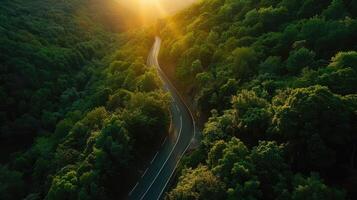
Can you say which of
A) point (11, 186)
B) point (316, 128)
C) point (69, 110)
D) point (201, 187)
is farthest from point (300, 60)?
point (69, 110)

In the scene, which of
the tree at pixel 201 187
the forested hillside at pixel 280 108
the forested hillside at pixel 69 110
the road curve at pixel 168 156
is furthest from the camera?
the forested hillside at pixel 69 110

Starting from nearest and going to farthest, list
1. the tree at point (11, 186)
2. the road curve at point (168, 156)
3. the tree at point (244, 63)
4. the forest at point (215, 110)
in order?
the forest at point (215, 110) < the road curve at point (168, 156) < the tree at point (244, 63) < the tree at point (11, 186)

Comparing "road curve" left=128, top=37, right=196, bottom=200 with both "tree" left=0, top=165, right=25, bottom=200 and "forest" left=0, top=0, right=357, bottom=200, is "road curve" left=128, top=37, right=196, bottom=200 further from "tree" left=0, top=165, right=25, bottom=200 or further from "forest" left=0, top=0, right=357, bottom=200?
"tree" left=0, top=165, right=25, bottom=200

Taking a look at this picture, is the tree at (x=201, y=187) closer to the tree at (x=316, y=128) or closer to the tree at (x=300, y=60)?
the tree at (x=316, y=128)

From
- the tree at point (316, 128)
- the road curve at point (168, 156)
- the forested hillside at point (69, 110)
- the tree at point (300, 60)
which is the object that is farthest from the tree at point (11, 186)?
the tree at point (300, 60)

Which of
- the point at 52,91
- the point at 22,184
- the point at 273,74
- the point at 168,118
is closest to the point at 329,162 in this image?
the point at 273,74

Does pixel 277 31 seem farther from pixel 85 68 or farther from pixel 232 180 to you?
pixel 85 68
